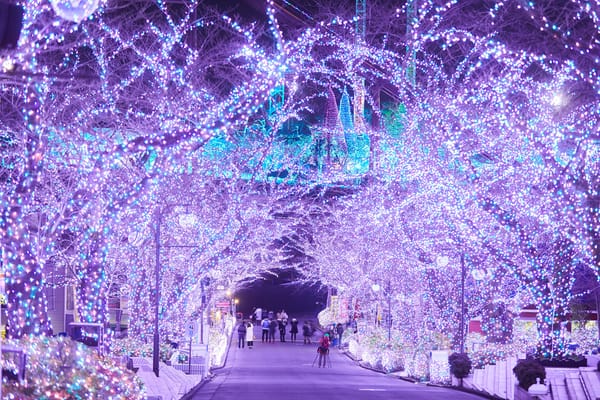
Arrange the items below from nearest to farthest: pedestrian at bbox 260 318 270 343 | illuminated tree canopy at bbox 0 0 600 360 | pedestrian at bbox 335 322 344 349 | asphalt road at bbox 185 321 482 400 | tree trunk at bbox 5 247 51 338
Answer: tree trunk at bbox 5 247 51 338 < illuminated tree canopy at bbox 0 0 600 360 < asphalt road at bbox 185 321 482 400 < pedestrian at bbox 260 318 270 343 < pedestrian at bbox 335 322 344 349

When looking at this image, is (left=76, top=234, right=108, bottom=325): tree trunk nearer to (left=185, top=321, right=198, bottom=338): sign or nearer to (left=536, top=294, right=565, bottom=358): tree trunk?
(left=536, top=294, right=565, bottom=358): tree trunk

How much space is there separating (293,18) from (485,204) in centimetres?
1479

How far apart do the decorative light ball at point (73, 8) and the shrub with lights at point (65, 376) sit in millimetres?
4068

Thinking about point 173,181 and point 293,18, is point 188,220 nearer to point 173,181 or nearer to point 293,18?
point 173,181

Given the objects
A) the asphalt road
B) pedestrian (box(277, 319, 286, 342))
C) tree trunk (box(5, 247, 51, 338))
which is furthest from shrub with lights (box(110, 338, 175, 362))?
pedestrian (box(277, 319, 286, 342))

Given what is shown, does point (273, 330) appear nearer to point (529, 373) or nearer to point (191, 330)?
point (191, 330)

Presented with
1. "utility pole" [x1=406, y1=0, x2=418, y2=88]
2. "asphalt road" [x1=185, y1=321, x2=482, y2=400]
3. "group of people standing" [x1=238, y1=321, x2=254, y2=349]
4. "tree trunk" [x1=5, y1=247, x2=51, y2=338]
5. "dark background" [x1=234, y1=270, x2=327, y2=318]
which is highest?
A: "utility pole" [x1=406, y1=0, x2=418, y2=88]

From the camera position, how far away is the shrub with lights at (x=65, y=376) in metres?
10.2

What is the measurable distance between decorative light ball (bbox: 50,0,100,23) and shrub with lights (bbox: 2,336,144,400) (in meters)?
4.07

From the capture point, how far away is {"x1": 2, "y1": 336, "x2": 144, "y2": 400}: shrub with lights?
33.5 ft

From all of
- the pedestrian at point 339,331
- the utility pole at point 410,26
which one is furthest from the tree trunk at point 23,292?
the pedestrian at point 339,331

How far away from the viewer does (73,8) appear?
6781 mm

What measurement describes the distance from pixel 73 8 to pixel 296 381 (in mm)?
22872

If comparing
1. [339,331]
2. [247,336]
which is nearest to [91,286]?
[247,336]
